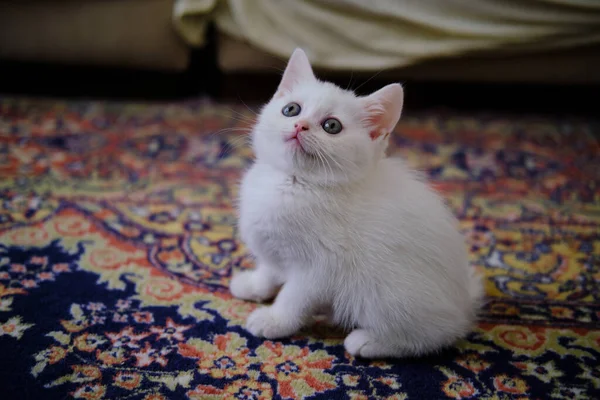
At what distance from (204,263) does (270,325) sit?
0.32 m

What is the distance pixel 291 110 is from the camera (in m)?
1.05

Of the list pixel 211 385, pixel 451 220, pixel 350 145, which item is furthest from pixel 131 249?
pixel 451 220

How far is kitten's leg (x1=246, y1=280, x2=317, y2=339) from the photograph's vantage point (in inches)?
41.2

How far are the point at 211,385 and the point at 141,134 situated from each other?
3.76 ft

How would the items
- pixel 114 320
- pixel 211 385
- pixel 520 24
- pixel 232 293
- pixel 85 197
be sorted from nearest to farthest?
1. pixel 211 385
2. pixel 114 320
3. pixel 232 293
4. pixel 85 197
5. pixel 520 24

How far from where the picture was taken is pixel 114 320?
1115 millimetres

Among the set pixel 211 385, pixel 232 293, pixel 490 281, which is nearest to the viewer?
pixel 211 385

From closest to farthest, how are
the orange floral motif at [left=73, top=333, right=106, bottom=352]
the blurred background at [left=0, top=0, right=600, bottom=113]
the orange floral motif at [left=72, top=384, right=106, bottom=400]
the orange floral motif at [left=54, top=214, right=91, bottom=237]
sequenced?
the orange floral motif at [left=72, top=384, right=106, bottom=400]
the orange floral motif at [left=73, top=333, right=106, bottom=352]
the orange floral motif at [left=54, top=214, right=91, bottom=237]
the blurred background at [left=0, top=0, right=600, bottom=113]

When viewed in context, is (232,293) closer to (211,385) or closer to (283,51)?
(211,385)

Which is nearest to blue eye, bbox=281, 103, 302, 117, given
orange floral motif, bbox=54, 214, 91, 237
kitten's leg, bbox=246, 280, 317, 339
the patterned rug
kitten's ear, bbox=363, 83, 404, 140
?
kitten's ear, bbox=363, 83, 404, 140

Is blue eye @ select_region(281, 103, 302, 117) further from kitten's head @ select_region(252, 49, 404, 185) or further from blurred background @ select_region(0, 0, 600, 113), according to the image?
blurred background @ select_region(0, 0, 600, 113)

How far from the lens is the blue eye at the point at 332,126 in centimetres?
101

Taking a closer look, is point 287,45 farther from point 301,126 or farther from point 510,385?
point 510,385

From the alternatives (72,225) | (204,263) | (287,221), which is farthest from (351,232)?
(72,225)
